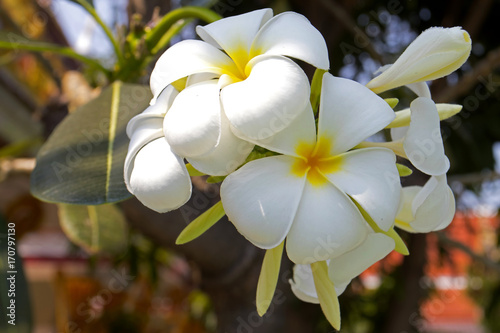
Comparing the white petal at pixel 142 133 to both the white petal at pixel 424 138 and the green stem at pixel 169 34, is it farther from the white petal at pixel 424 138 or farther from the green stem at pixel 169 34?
the green stem at pixel 169 34

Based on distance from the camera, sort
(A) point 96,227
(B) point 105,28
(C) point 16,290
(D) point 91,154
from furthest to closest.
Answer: (A) point 96,227, (B) point 105,28, (C) point 16,290, (D) point 91,154

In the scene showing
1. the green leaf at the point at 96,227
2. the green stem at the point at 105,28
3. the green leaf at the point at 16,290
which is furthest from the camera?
the green leaf at the point at 96,227

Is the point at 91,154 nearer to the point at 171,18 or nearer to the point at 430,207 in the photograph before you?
the point at 171,18

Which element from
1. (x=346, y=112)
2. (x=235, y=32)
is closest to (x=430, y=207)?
(x=346, y=112)

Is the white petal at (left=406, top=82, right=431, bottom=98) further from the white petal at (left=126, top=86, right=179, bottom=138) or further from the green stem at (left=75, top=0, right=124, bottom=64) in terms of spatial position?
the green stem at (left=75, top=0, right=124, bottom=64)

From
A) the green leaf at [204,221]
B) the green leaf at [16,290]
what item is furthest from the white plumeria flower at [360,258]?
the green leaf at [16,290]

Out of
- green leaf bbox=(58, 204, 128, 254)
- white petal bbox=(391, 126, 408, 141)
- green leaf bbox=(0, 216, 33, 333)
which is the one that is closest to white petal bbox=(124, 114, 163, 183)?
white petal bbox=(391, 126, 408, 141)
